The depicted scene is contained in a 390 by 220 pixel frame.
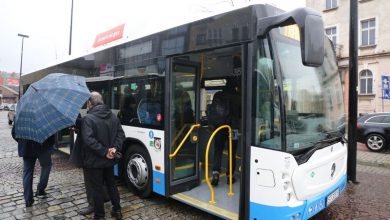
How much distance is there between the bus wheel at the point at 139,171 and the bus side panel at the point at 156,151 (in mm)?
123

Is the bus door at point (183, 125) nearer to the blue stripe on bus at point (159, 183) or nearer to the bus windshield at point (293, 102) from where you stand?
the blue stripe on bus at point (159, 183)

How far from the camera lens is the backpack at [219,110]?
18.0ft

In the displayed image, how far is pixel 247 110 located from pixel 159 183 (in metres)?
2.10

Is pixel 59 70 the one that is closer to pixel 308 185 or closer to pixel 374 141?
pixel 308 185

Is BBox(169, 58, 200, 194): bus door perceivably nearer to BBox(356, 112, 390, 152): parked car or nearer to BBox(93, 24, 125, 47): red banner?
BBox(93, 24, 125, 47): red banner

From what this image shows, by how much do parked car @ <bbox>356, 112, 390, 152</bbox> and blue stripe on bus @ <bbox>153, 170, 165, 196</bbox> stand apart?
911cm

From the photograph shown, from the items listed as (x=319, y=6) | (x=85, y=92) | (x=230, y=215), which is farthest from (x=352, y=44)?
(x=319, y=6)

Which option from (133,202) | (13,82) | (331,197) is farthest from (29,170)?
(13,82)

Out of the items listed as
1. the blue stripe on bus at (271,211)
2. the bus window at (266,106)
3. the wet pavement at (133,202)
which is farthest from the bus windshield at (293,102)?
the wet pavement at (133,202)

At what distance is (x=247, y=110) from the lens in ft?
11.8

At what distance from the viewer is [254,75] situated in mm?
3504

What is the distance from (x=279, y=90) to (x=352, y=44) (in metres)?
4.35

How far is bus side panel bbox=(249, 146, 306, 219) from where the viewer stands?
11.0ft

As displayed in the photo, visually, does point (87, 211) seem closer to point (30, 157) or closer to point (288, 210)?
point (30, 157)
